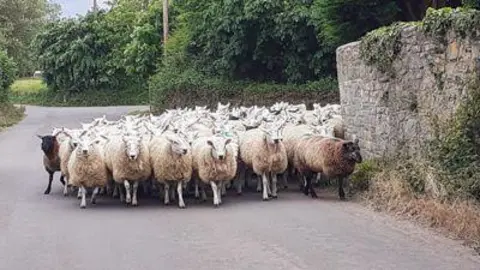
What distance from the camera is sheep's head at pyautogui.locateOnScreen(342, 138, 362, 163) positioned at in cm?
1408

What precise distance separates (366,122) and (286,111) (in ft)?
14.3

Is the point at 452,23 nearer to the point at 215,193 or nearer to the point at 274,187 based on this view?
the point at 274,187

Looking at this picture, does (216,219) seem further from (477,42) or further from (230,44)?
(230,44)

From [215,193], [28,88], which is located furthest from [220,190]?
[28,88]

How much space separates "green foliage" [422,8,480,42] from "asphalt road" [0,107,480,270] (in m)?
2.91

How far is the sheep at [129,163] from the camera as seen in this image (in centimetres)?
1408

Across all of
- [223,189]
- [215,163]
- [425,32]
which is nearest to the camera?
[425,32]

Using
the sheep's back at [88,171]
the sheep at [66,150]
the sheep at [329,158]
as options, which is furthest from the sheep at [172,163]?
the sheep at [329,158]

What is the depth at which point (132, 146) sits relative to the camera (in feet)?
45.6

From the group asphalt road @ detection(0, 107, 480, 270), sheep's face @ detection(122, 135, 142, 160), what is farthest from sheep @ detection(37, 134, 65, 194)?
sheep's face @ detection(122, 135, 142, 160)

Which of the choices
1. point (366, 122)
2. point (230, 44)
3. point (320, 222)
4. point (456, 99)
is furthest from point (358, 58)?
point (230, 44)

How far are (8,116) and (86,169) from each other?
1056 inches

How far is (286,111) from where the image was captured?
20.0 metres

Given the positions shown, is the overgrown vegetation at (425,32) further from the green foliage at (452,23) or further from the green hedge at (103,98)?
the green hedge at (103,98)
